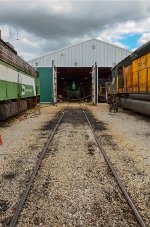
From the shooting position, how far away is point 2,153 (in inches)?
302

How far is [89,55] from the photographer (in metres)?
37.9

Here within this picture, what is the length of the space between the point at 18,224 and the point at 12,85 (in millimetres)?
11895

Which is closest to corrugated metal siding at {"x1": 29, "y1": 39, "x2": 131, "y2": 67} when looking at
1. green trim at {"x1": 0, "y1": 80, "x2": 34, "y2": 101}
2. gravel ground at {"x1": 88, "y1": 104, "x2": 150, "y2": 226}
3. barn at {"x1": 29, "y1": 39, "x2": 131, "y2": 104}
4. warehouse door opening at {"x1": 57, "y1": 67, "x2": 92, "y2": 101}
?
barn at {"x1": 29, "y1": 39, "x2": 131, "y2": 104}

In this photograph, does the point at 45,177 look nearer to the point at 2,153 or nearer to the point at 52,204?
the point at 52,204

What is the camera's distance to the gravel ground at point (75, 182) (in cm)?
381

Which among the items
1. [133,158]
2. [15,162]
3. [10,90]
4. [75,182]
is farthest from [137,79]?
[75,182]

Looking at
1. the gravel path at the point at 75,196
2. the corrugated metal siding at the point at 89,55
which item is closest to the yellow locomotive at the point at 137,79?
the gravel path at the point at 75,196

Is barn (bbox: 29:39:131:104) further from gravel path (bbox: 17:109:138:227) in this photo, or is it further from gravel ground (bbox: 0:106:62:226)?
gravel path (bbox: 17:109:138:227)

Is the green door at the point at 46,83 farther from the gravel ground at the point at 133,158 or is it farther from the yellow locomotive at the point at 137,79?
A: the gravel ground at the point at 133,158

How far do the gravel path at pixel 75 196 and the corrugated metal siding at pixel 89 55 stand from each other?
3163cm

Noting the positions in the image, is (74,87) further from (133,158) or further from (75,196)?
(75,196)

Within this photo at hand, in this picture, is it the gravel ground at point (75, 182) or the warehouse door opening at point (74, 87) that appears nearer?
the gravel ground at point (75, 182)

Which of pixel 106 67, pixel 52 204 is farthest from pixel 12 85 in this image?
pixel 106 67

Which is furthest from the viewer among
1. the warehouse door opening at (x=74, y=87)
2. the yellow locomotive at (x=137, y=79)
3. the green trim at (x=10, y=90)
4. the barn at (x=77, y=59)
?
the warehouse door opening at (x=74, y=87)
